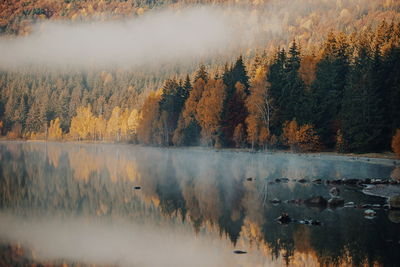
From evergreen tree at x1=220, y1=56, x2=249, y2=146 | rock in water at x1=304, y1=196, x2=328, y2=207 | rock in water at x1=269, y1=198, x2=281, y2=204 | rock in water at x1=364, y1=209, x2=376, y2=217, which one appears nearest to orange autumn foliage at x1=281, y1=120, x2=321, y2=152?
evergreen tree at x1=220, y1=56, x2=249, y2=146

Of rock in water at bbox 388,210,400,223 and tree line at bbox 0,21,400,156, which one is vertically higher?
tree line at bbox 0,21,400,156

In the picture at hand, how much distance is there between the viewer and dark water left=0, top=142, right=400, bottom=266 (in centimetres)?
2089

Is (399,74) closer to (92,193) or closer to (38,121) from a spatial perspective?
→ (92,193)

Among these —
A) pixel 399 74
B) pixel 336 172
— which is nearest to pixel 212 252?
pixel 336 172

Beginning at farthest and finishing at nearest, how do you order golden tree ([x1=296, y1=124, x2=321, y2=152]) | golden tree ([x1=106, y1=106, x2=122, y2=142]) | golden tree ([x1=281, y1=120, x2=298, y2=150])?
1. golden tree ([x1=106, y1=106, x2=122, y2=142])
2. golden tree ([x1=281, y1=120, x2=298, y2=150])
3. golden tree ([x1=296, y1=124, x2=321, y2=152])

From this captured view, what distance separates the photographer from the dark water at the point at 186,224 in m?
20.9

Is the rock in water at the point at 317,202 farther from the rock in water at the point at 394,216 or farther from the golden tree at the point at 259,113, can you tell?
the golden tree at the point at 259,113

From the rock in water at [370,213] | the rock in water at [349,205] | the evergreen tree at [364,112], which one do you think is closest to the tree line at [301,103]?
the evergreen tree at [364,112]

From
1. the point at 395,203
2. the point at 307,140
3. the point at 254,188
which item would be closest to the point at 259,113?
the point at 307,140

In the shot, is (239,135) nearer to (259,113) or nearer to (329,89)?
(259,113)

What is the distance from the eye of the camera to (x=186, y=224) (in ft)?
88.0

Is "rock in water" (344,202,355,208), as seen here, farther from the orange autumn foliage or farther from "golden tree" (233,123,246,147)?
"golden tree" (233,123,246,147)

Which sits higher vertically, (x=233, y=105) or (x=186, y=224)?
(x=233, y=105)

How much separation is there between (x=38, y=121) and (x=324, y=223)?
185 metres
